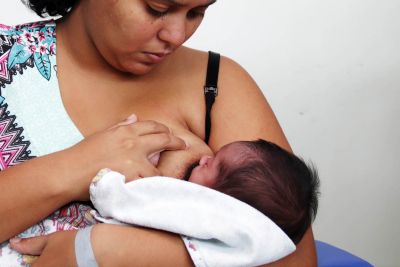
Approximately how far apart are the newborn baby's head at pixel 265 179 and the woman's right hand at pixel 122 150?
0.10m

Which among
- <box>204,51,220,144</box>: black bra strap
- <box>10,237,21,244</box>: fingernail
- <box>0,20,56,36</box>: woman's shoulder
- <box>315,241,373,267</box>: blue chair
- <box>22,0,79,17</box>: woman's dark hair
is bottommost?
<box>315,241,373,267</box>: blue chair

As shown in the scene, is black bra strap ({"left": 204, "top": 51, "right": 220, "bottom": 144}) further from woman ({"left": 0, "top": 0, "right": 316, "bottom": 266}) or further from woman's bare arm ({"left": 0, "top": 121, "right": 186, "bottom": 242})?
woman's bare arm ({"left": 0, "top": 121, "right": 186, "bottom": 242})

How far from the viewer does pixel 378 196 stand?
8.85 feet

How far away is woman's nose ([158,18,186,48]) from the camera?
1.40 m

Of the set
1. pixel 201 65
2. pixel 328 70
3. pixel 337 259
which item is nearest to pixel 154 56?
pixel 201 65

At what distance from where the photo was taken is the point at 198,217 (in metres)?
1.25

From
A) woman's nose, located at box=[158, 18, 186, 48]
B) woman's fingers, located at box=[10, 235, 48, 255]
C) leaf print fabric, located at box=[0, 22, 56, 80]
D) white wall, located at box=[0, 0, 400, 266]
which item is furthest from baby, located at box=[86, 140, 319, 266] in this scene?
white wall, located at box=[0, 0, 400, 266]

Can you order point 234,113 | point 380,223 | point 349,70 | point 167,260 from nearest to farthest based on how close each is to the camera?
point 167,260 < point 234,113 < point 349,70 < point 380,223

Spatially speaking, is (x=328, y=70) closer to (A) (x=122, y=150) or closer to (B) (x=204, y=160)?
(B) (x=204, y=160)

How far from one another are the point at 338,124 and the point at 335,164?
0.16 m

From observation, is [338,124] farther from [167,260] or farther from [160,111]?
[167,260]

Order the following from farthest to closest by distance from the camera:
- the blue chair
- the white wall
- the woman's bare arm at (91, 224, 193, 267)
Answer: the white wall < the blue chair < the woman's bare arm at (91, 224, 193, 267)

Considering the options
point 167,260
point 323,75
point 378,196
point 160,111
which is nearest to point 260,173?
point 167,260

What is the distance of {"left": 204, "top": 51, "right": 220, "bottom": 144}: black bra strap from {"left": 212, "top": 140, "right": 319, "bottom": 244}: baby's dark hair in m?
0.19
